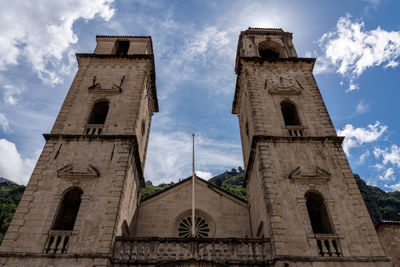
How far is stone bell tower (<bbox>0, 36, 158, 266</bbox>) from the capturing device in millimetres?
11023

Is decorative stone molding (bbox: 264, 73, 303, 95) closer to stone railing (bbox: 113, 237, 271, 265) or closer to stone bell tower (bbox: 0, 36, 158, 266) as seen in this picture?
stone bell tower (bbox: 0, 36, 158, 266)

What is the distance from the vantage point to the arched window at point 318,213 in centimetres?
1265

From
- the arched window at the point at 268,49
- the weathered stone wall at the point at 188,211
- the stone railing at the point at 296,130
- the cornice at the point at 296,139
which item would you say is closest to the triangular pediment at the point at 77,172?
the weathered stone wall at the point at 188,211

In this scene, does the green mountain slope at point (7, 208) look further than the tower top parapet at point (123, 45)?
Yes

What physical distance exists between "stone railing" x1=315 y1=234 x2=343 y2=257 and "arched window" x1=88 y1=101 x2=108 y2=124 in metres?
12.6

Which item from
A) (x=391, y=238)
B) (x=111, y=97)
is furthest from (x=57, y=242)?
(x=391, y=238)

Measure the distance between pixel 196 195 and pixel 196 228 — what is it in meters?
1.90

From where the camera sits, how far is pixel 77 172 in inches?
521

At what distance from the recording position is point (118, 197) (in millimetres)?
12453

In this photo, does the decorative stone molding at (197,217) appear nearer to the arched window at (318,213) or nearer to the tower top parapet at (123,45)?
the arched window at (318,213)

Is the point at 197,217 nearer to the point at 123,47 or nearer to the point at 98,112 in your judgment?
the point at 98,112

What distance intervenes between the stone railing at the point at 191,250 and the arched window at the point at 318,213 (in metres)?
2.87

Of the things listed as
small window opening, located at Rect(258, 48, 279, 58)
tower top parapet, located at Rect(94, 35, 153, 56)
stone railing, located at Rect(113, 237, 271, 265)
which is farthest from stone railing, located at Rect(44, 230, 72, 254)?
small window opening, located at Rect(258, 48, 279, 58)

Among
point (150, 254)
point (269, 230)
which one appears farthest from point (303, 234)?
point (150, 254)
